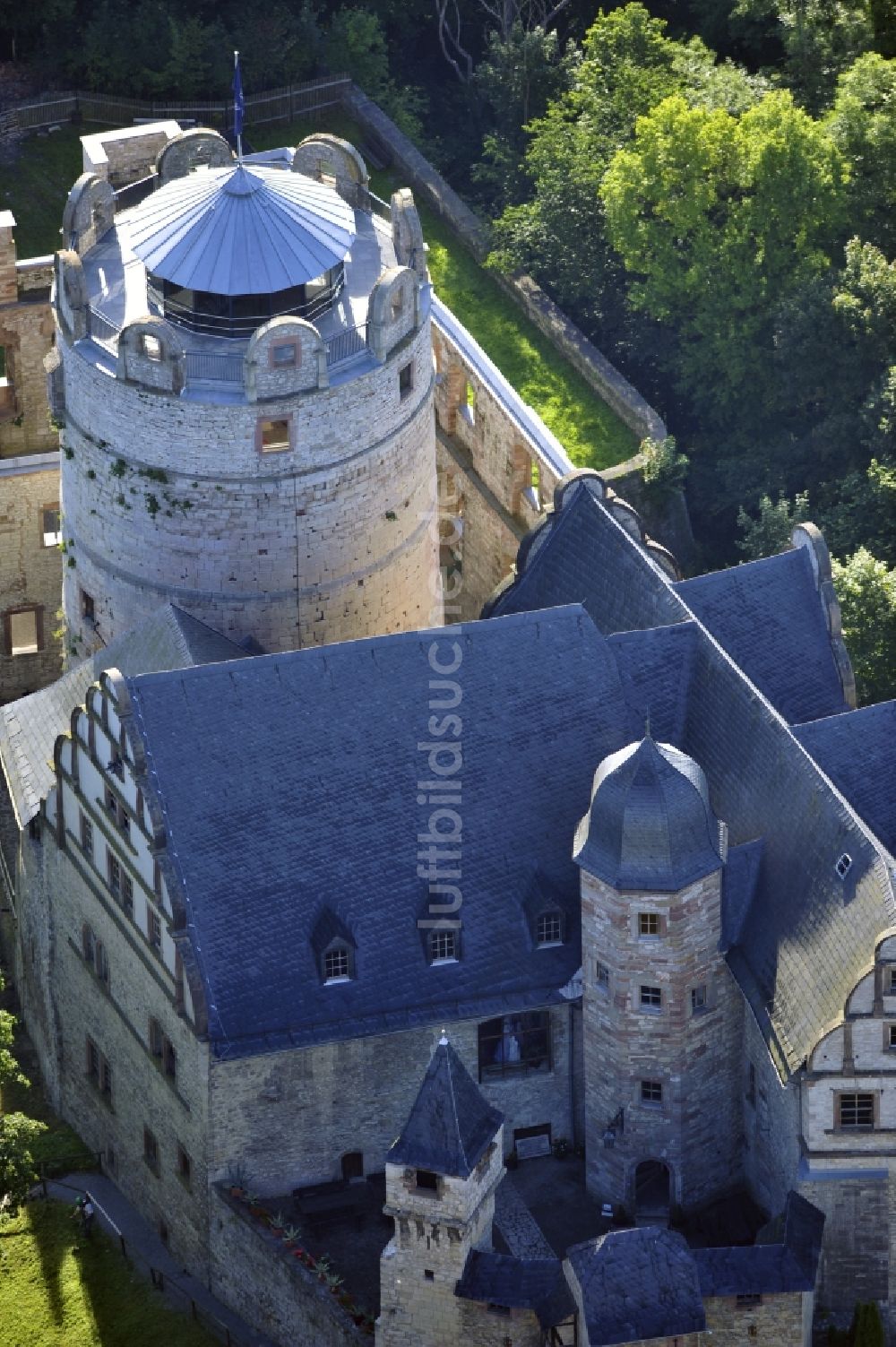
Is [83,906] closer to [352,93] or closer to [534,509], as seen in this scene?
[534,509]

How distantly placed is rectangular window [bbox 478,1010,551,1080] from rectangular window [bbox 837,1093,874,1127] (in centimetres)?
970

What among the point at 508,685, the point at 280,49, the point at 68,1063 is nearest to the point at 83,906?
the point at 68,1063

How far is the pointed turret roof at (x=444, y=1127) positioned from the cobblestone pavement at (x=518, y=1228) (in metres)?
7.30

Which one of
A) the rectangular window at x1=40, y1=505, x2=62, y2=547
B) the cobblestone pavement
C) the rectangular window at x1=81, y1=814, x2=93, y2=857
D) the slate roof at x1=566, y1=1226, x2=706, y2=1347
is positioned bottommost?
the cobblestone pavement

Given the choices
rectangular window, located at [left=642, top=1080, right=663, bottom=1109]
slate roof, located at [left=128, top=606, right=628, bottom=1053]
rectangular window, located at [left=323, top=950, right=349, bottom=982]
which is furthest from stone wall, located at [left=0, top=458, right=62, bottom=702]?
rectangular window, located at [left=642, top=1080, right=663, bottom=1109]

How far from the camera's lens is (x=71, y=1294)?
10600 cm

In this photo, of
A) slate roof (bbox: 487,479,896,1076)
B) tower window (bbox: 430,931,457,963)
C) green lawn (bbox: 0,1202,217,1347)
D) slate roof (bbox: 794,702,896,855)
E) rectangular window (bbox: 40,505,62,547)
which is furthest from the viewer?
rectangular window (bbox: 40,505,62,547)

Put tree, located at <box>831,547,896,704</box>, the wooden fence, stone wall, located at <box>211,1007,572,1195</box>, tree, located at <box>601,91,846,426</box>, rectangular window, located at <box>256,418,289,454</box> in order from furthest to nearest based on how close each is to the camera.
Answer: the wooden fence
tree, located at <box>601,91,846,426</box>
tree, located at <box>831,547,896,704</box>
rectangular window, located at <box>256,418,289,454</box>
stone wall, located at <box>211,1007,572,1195</box>

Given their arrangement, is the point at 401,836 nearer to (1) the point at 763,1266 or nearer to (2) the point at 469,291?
(1) the point at 763,1266

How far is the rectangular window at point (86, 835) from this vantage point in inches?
4154

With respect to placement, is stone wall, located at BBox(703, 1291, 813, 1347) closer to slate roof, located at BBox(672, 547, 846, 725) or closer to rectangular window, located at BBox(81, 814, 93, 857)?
slate roof, located at BBox(672, 547, 846, 725)

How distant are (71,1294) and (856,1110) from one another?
79.1 ft

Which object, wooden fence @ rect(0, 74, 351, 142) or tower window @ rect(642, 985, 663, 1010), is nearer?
tower window @ rect(642, 985, 663, 1010)

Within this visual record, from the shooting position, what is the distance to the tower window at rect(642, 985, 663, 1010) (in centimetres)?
9881
